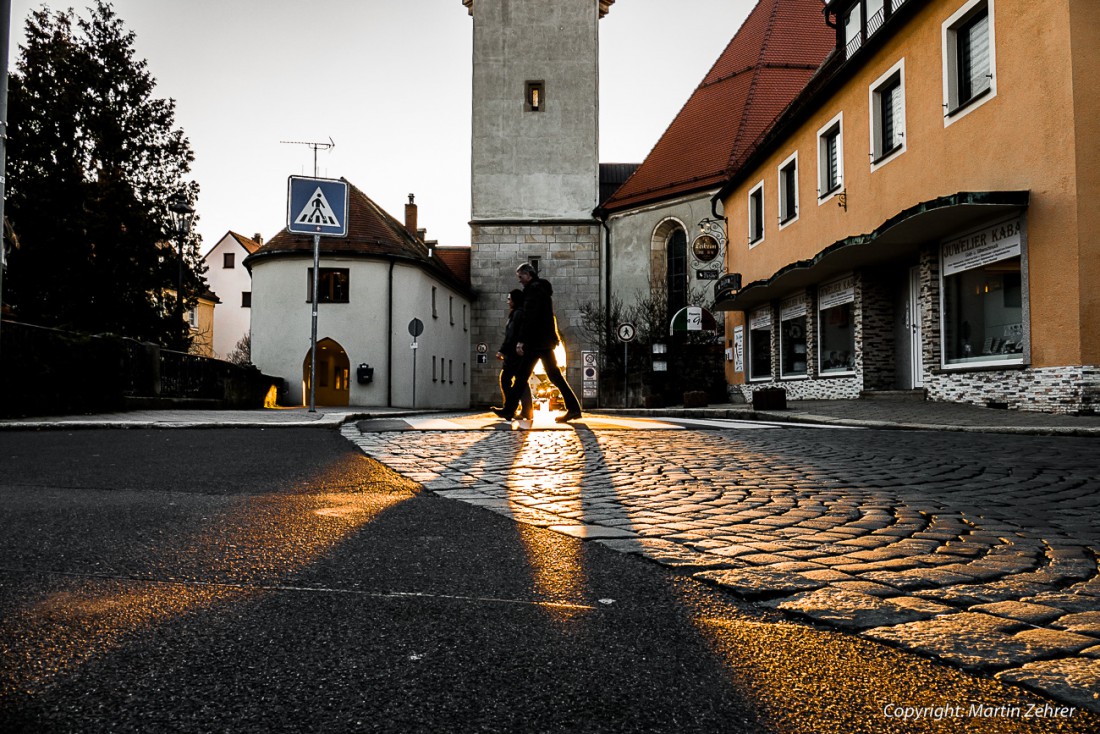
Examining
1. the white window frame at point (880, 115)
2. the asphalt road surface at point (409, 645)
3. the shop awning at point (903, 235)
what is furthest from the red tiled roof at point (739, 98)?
the asphalt road surface at point (409, 645)

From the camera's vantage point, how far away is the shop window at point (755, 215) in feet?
86.0

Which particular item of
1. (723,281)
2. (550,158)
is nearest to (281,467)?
(723,281)

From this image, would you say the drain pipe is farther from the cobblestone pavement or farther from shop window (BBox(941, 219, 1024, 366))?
the cobblestone pavement

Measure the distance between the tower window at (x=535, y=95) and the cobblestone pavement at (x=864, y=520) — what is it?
1407 inches

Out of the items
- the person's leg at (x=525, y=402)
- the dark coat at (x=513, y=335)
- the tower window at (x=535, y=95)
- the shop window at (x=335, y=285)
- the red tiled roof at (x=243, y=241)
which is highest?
the tower window at (x=535, y=95)

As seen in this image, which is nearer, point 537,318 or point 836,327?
point 537,318

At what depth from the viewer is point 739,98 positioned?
117 feet

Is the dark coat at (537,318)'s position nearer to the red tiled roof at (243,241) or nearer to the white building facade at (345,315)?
the white building facade at (345,315)

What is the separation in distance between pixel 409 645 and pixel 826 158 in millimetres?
20360

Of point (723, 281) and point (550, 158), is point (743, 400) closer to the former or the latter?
point (723, 281)

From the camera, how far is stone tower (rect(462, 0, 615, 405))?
1670 inches

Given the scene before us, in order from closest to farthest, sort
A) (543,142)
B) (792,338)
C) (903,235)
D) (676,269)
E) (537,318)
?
(537,318) < (903,235) < (792,338) < (676,269) < (543,142)

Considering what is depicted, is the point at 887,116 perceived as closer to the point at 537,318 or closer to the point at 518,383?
the point at 537,318

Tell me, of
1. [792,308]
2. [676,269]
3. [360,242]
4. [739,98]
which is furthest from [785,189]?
[360,242]
